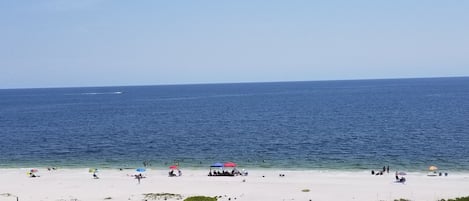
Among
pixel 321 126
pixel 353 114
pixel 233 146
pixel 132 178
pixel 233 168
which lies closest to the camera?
pixel 132 178

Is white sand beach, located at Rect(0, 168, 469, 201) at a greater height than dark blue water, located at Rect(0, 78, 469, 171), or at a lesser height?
lesser

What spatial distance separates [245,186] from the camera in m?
45.5

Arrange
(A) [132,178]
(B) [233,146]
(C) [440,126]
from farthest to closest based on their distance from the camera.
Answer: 1. (C) [440,126]
2. (B) [233,146]
3. (A) [132,178]

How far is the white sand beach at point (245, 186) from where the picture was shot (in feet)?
134

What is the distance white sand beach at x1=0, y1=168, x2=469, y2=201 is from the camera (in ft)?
134

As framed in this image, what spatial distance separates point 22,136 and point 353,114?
78326 millimetres

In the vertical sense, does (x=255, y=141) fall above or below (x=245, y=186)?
above

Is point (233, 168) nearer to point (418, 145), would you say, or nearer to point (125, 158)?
point (125, 158)

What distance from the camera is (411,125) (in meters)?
97.1

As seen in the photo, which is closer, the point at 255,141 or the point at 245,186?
the point at 245,186

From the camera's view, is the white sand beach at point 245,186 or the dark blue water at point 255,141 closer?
the white sand beach at point 245,186

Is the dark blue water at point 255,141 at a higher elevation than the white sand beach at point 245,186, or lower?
higher

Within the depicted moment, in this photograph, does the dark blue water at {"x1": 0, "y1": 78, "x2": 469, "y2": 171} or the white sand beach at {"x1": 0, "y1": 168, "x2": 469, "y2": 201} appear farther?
the dark blue water at {"x1": 0, "y1": 78, "x2": 469, "y2": 171}

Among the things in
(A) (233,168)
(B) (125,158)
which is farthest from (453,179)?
(B) (125,158)
